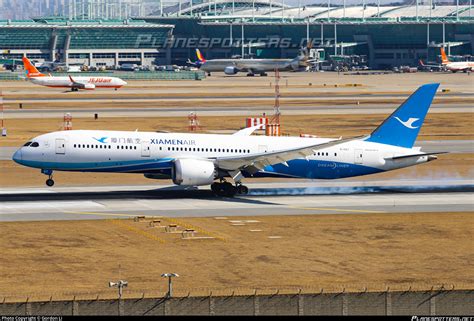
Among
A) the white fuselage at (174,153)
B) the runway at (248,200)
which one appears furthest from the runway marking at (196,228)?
the white fuselage at (174,153)

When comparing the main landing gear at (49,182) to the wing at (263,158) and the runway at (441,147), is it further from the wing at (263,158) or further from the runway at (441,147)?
the runway at (441,147)

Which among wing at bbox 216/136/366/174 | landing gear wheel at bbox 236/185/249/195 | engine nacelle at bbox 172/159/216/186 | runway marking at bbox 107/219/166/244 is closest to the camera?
runway marking at bbox 107/219/166/244

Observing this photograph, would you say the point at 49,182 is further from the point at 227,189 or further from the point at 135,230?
the point at 135,230

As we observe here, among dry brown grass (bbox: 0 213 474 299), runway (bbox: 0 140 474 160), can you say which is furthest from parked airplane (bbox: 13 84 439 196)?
runway (bbox: 0 140 474 160)

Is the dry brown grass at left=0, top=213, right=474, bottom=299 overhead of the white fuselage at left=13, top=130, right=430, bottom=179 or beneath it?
beneath

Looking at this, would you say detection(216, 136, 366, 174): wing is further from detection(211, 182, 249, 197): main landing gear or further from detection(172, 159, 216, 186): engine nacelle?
detection(211, 182, 249, 197): main landing gear

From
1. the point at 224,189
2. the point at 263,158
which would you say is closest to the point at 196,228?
the point at 263,158

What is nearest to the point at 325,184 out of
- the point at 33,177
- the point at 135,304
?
the point at 33,177
